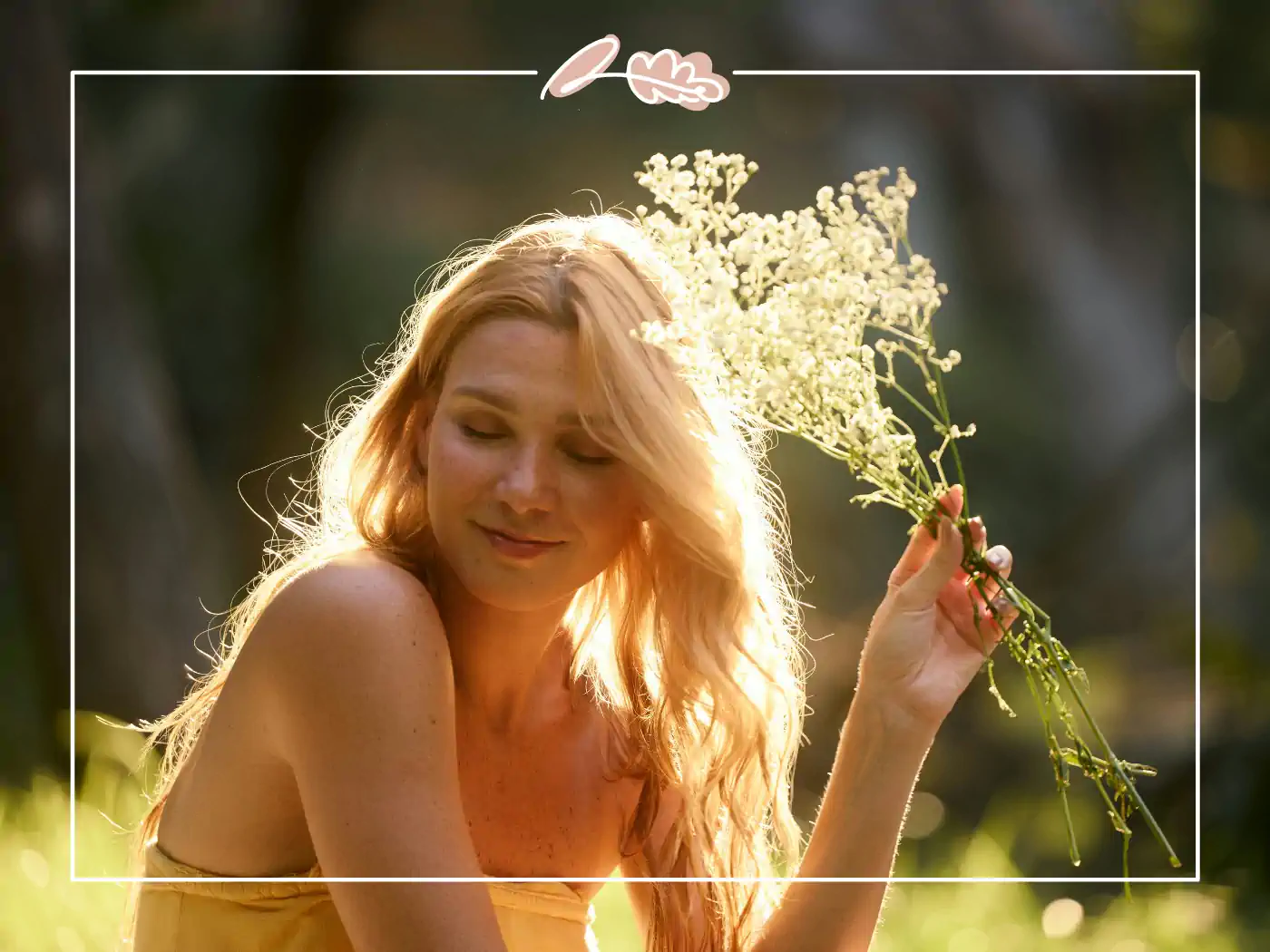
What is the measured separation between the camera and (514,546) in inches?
57.5

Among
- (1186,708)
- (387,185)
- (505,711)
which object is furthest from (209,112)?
(1186,708)

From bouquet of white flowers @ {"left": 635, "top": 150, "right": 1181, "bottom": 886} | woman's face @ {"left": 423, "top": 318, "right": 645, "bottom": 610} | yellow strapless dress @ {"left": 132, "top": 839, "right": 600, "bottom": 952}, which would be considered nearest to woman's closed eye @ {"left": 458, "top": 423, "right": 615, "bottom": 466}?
woman's face @ {"left": 423, "top": 318, "right": 645, "bottom": 610}

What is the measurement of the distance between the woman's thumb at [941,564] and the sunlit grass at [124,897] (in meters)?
0.37

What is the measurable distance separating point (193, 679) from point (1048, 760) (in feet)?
3.45

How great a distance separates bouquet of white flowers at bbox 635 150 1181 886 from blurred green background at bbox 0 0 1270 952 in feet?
0.17

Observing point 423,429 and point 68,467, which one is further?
point 68,467

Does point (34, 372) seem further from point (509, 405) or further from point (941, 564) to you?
point (941, 564)

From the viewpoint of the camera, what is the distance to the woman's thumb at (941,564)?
147 cm

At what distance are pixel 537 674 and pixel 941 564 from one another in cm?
50

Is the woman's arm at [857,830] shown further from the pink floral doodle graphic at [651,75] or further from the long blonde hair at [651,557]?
the pink floral doodle graphic at [651,75]

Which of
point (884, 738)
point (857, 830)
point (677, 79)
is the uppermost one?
point (677, 79)

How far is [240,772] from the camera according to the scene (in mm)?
1444

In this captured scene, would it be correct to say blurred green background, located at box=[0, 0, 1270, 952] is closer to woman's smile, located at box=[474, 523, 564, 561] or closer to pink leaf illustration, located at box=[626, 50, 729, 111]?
pink leaf illustration, located at box=[626, 50, 729, 111]

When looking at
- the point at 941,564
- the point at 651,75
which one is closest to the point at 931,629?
the point at 941,564
